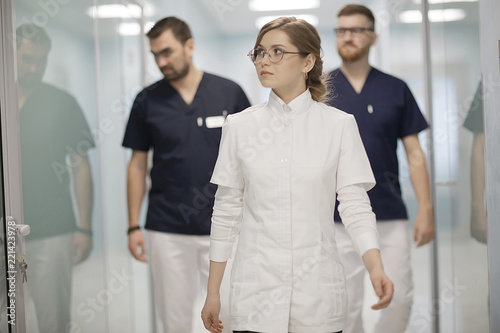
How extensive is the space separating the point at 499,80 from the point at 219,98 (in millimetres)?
1227

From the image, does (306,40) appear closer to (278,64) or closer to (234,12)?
(278,64)

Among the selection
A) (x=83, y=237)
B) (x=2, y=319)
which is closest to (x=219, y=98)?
(x=83, y=237)

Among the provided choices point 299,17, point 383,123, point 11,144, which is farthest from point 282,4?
point 11,144

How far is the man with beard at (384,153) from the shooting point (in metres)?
2.75

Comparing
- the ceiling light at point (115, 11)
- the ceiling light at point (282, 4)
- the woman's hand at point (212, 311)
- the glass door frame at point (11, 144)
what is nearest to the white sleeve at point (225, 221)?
the woman's hand at point (212, 311)

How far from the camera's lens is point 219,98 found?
112 inches

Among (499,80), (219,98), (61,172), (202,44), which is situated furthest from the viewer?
(202,44)

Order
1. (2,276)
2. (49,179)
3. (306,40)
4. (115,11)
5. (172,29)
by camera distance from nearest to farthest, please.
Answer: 1. (306,40)
2. (2,276)
3. (49,179)
4. (172,29)
5. (115,11)

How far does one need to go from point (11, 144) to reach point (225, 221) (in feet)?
3.40

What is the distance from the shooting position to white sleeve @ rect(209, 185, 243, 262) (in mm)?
1720

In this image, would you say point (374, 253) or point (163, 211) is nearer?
point (374, 253)

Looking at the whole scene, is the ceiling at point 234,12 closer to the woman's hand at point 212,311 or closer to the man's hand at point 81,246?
the man's hand at point 81,246

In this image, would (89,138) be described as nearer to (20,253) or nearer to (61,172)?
(61,172)

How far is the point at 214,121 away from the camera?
9.24ft
